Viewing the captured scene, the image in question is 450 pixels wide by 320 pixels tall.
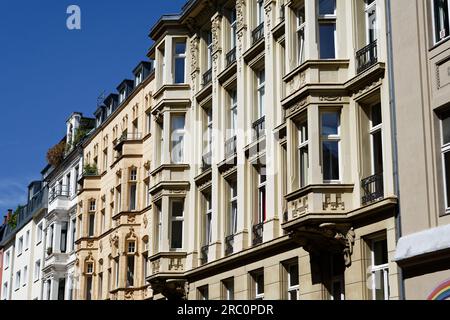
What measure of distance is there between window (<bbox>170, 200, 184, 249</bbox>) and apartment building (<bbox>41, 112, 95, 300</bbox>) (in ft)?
62.4

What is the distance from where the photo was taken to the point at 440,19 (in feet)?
72.0

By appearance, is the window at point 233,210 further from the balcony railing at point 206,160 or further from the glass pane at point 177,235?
the glass pane at point 177,235

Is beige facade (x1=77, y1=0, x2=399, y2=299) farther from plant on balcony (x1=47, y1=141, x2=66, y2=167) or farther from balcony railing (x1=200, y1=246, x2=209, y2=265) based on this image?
plant on balcony (x1=47, y1=141, x2=66, y2=167)

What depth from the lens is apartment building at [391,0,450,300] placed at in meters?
20.5

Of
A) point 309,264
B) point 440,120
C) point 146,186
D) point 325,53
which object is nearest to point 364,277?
point 309,264

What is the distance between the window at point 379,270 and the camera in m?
23.1

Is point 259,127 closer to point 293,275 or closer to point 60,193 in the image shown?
point 293,275

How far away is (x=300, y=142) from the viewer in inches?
1064

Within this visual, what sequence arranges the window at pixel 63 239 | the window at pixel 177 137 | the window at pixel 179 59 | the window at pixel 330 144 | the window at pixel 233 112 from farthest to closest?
the window at pixel 63 239 < the window at pixel 179 59 < the window at pixel 177 137 < the window at pixel 233 112 < the window at pixel 330 144

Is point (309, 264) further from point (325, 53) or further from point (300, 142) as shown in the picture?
point (325, 53)

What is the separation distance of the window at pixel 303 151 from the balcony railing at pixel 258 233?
4.01 metres

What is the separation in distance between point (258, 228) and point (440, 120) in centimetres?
1065

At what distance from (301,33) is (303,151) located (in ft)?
13.4

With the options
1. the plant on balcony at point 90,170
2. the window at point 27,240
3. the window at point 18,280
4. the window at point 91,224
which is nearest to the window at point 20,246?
the window at point 18,280
